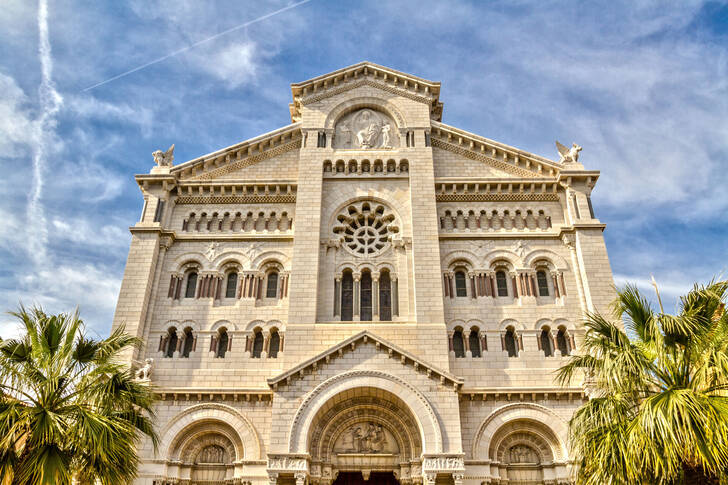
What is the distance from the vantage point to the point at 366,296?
2583 centimetres

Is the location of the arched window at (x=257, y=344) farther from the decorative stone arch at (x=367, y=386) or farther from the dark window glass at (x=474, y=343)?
the dark window glass at (x=474, y=343)

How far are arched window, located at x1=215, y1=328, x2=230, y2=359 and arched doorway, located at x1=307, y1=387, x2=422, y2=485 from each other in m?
5.62

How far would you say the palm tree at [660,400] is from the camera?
42.5ft

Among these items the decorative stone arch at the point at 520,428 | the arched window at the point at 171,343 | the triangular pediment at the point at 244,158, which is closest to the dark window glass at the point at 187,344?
the arched window at the point at 171,343

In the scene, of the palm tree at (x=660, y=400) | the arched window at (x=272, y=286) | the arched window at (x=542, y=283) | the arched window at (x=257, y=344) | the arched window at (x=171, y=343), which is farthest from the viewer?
the arched window at (x=272, y=286)

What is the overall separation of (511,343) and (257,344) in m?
11.2

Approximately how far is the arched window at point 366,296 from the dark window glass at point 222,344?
6162 mm

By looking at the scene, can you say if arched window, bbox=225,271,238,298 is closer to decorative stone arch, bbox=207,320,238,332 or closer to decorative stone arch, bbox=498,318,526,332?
decorative stone arch, bbox=207,320,238,332

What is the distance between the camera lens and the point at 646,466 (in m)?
13.6

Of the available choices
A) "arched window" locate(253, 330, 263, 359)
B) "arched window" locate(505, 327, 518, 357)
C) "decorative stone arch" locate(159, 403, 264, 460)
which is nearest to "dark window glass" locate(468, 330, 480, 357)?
"arched window" locate(505, 327, 518, 357)

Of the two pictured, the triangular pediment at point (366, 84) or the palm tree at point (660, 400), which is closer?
the palm tree at point (660, 400)

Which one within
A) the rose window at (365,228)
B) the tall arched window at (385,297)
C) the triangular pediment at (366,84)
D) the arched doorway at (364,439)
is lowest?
the arched doorway at (364,439)

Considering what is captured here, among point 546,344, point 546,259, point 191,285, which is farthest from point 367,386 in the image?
point 546,259

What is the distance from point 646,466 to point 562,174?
54.5 feet
